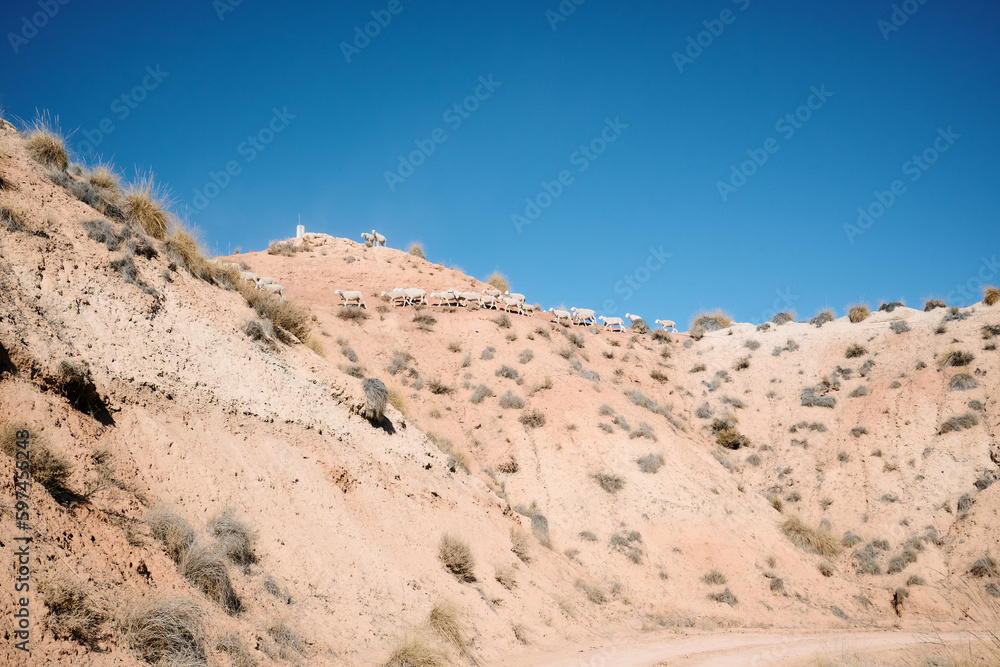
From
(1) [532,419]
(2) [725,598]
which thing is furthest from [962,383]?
(1) [532,419]

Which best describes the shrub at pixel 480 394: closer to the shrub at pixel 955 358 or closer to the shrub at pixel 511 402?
the shrub at pixel 511 402

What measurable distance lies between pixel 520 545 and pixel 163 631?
9.57 metres

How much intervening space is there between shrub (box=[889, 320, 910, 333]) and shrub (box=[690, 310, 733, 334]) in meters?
10.7

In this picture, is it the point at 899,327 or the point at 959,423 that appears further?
the point at 899,327

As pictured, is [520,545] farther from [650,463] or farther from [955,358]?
[955,358]

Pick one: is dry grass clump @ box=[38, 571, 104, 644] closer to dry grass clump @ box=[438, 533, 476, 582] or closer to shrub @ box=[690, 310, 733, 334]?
dry grass clump @ box=[438, 533, 476, 582]

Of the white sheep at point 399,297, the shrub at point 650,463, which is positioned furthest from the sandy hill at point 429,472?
the white sheep at point 399,297

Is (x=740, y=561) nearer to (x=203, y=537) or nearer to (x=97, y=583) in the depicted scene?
(x=203, y=537)

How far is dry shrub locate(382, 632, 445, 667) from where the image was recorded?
27.9 ft

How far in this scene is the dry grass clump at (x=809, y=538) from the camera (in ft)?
70.7

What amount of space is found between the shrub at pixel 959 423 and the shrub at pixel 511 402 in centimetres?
1781

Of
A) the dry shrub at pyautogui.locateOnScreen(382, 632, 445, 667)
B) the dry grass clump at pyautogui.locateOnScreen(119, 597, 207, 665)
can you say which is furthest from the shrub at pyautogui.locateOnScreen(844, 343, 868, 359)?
the dry grass clump at pyautogui.locateOnScreen(119, 597, 207, 665)

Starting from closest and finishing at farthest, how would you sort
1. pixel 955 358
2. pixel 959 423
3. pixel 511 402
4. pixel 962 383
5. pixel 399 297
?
1. pixel 511 402
2. pixel 959 423
3. pixel 962 383
4. pixel 955 358
5. pixel 399 297

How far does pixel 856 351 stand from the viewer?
32406mm
